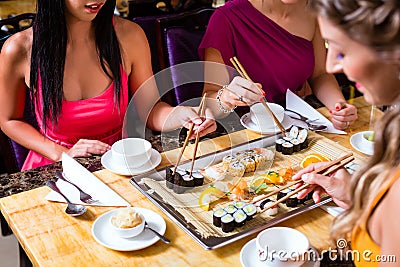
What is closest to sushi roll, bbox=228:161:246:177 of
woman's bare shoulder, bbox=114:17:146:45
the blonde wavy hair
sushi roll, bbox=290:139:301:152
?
sushi roll, bbox=290:139:301:152

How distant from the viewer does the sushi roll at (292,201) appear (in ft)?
4.54

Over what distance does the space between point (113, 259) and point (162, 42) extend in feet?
4.33

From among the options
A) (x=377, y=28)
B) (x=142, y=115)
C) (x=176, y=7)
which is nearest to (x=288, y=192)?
(x=142, y=115)

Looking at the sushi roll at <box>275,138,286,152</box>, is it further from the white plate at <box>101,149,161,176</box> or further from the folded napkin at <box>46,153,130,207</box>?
the folded napkin at <box>46,153,130,207</box>

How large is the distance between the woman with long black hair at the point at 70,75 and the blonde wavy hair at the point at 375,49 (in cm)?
97

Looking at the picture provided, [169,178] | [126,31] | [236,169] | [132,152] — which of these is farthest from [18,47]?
[236,169]

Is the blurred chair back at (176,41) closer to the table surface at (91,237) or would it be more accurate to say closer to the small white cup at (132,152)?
the small white cup at (132,152)

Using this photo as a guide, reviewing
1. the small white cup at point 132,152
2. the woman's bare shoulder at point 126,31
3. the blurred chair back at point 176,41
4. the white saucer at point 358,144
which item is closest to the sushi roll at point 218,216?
the small white cup at point 132,152

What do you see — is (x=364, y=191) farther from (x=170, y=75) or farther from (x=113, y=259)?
(x=170, y=75)

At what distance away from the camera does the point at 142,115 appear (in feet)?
5.24

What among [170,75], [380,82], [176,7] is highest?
[380,82]

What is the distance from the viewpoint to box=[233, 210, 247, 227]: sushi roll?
1.30m

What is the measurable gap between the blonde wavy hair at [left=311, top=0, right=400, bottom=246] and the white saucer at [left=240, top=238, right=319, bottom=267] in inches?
6.5

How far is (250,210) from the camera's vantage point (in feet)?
4.39
